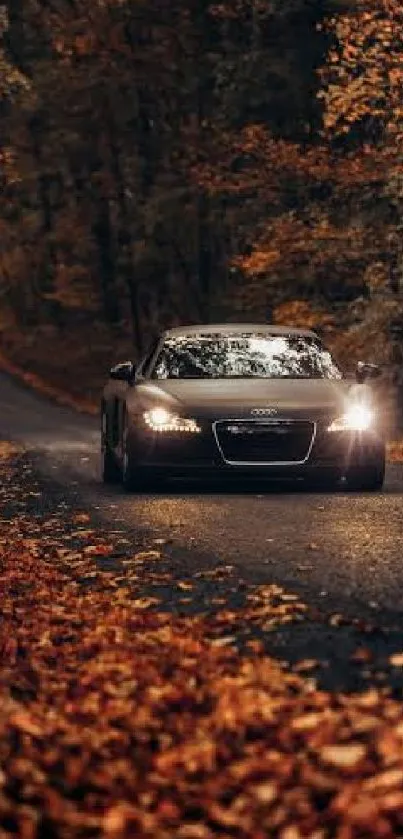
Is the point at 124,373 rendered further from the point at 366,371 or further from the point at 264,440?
the point at 366,371

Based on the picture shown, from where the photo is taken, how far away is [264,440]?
15.3 metres

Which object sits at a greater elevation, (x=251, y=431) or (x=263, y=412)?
(x=263, y=412)

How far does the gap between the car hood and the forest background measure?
340 inches

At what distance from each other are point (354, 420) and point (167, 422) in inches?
65.5

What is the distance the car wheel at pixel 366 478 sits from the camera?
15625 millimetres

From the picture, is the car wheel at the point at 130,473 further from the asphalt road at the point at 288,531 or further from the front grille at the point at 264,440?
the front grille at the point at 264,440

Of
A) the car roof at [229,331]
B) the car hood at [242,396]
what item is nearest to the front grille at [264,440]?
the car hood at [242,396]

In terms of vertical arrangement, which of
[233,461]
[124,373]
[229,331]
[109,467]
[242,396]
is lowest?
[109,467]

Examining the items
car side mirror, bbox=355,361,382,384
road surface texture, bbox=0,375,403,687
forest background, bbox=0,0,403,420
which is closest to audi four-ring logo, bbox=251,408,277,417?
road surface texture, bbox=0,375,403,687

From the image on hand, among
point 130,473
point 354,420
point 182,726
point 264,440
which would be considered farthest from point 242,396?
point 182,726

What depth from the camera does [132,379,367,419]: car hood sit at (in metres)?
15.3

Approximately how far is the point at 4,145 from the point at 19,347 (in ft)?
23.1

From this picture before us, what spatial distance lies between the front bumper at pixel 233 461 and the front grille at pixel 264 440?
0.04 ft

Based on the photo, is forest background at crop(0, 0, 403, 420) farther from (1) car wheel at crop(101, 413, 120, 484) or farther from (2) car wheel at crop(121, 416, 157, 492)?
(2) car wheel at crop(121, 416, 157, 492)
